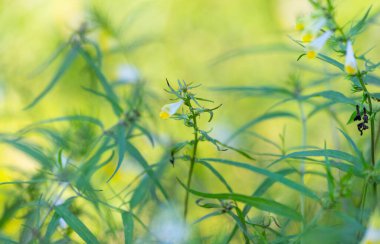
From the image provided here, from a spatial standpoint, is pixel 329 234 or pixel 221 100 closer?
pixel 329 234

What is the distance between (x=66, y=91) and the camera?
264cm

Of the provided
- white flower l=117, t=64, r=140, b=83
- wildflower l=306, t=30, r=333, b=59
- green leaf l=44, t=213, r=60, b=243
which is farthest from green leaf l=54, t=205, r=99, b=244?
white flower l=117, t=64, r=140, b=83

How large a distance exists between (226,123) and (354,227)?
1516mm

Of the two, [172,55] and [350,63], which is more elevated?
[172,55]

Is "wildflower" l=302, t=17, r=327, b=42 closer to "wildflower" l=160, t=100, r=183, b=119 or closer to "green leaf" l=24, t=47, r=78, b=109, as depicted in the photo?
"wildflower" l=160, t=100, r=183, b=119

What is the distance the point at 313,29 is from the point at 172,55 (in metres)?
2.00

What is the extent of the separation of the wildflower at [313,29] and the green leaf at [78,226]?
50cm

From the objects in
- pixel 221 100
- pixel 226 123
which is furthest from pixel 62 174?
pixel 221 100

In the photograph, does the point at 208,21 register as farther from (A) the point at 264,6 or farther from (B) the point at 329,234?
(B) the point at 329,234

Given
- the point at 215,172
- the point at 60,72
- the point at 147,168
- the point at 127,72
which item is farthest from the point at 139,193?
the point at 127,72

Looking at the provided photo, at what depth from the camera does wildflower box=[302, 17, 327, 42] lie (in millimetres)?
935

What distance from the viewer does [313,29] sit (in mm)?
938

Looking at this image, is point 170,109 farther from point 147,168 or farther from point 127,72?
point 127,72

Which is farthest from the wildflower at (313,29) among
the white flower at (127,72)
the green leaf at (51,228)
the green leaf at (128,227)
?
the white flower at (127,72)
